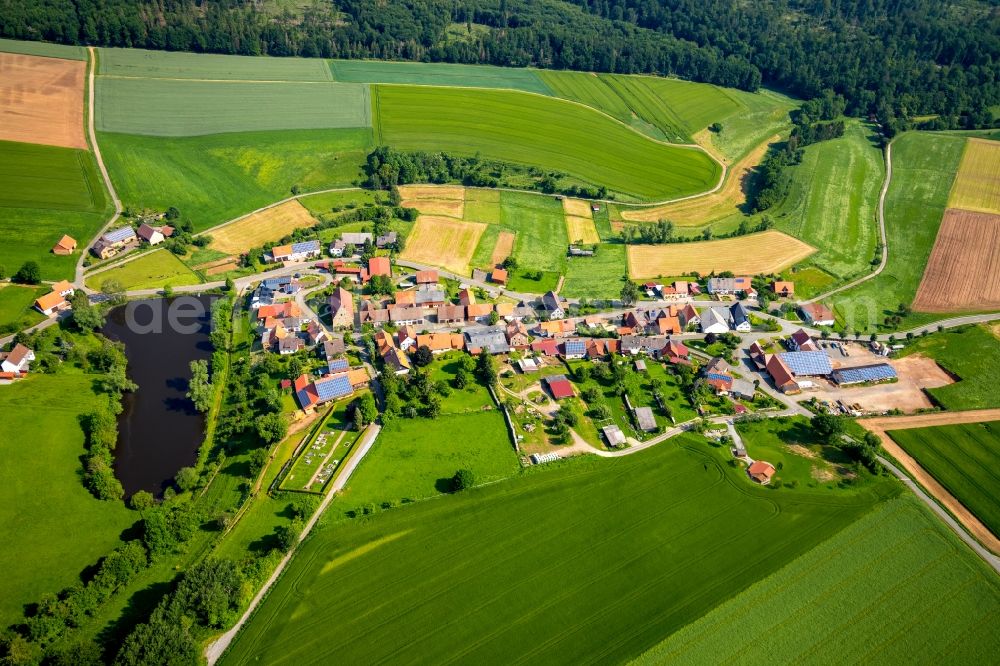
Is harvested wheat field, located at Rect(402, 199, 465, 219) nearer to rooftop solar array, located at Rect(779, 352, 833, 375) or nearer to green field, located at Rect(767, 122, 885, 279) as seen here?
green field, located at Rect(767, 122, 885, 279)

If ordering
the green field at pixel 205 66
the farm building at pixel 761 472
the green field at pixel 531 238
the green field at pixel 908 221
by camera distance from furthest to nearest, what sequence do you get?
the green field at pixel 205 66 → the green field at pixel 531 238 → the green field at pixel 908 221 → the farm building at pixel 761 472

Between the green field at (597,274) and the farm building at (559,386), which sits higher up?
the green field at (597,274)

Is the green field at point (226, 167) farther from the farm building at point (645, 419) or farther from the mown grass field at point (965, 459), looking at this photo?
the mown grass field at point (965, 459)

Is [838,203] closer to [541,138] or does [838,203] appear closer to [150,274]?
[541,138]

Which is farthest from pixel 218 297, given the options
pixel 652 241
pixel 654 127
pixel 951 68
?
pixel 951 68

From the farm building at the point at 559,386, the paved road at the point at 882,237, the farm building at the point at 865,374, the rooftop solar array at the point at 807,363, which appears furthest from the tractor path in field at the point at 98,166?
the paved road at the point at 882,237

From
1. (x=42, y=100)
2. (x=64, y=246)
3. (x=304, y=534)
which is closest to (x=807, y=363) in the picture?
(x=304, y=534)
